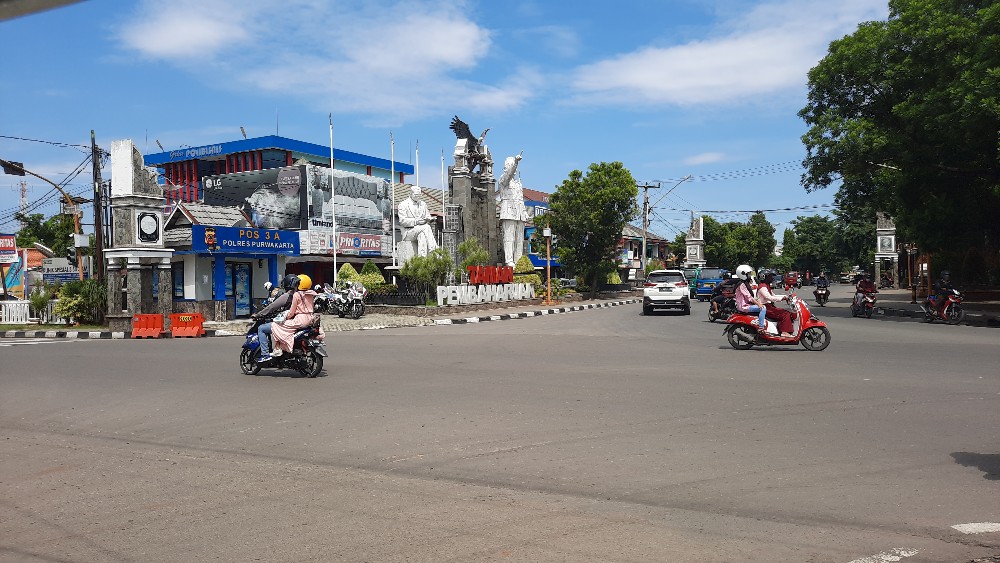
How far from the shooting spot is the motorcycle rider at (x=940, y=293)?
20.1 metres

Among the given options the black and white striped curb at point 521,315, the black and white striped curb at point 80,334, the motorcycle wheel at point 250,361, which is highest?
the motorcycle wheel at point 250,361

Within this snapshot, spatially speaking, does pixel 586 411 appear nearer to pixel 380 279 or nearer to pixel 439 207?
pixel 380 279

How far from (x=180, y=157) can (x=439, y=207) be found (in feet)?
55.8

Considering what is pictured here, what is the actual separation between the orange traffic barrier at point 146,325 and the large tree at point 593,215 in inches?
897

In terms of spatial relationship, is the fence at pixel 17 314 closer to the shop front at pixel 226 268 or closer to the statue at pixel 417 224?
the shop front at pixel 226 268

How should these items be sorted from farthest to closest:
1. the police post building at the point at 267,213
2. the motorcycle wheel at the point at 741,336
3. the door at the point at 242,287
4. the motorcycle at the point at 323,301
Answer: the door at the point at 242,287
the police post building at the point at 267,213
the motorcycle at the point at 323,301
the motorcycle wheel at the point at 741,336

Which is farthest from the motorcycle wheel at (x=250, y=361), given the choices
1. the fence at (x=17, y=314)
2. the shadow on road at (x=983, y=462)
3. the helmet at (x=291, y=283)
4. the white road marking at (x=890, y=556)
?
the fence at (x=17, y=314)

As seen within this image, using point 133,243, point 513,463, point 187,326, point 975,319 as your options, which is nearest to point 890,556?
point 513,463

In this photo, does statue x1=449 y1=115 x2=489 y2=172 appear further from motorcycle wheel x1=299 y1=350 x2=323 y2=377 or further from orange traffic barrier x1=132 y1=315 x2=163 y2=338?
motorcycle wheel x1=299 y1=350 x2=323 y2=377

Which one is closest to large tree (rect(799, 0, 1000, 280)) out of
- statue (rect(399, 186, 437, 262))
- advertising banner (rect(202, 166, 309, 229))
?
statue (rect(399, 186, 437, 262))

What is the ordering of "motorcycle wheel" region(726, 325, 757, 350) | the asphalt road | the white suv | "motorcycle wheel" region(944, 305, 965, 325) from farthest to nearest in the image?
the white suv
"motorcycle wheel" region(944, 305, 965, 325)
"motorcycle wheel" region(726, 325, 757, 350)
the asphalt road

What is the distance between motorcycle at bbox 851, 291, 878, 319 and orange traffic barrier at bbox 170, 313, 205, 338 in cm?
2097

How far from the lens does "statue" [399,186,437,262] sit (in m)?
32.2

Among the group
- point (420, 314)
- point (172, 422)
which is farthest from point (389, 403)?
point (420, 314)
